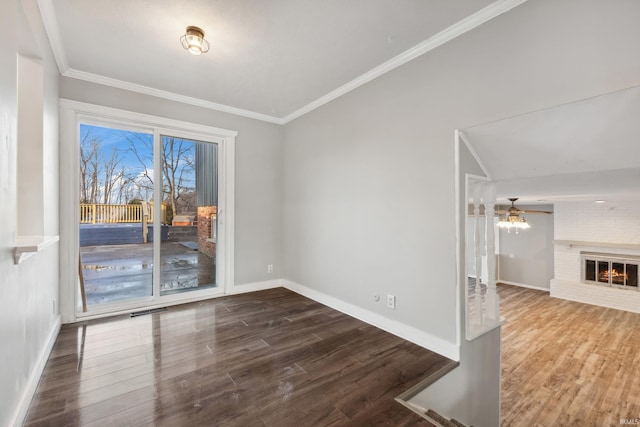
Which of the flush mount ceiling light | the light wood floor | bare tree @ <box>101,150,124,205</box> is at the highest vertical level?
the flush mount ceiling light

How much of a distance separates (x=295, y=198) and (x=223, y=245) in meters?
1.20

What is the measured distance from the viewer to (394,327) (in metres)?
2.54

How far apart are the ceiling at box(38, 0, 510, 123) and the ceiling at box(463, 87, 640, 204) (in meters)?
0.78

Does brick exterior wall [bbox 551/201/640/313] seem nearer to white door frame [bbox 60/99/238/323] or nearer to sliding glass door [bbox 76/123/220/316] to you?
white door frame [bbox 60/99/238/323]

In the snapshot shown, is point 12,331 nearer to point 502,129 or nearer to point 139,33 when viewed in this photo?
point 139,33

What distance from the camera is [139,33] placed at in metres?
2.14

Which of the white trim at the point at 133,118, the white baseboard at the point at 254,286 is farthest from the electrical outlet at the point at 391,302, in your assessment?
the white trim at the point at 133,118

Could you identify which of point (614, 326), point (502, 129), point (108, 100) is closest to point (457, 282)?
point (502, 129)

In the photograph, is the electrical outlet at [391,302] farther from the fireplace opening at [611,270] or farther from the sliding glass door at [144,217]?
the fireplace opening at [611,270]

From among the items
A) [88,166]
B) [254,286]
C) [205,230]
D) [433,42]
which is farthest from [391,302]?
[88,166]

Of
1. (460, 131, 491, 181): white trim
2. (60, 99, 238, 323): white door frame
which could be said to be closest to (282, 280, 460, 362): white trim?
(60, 99, 238, 323): white door frame

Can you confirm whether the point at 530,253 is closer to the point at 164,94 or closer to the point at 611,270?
the point at 611,270

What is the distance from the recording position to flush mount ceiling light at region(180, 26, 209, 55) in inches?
81.1

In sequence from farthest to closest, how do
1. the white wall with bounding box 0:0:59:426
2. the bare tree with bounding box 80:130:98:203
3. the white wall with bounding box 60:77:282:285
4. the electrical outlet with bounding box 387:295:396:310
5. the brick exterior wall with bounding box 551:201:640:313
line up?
1. the brick exterior wall with bounding box 551:201:640:313
2. the white wall with bounding box 60:77:282:285
3. the bare tree with bounding box 80:130:98:203
4. the electrical outlet with bounding box 387:295:396:310
5. the white wall with bounding box 0:0:59:426
